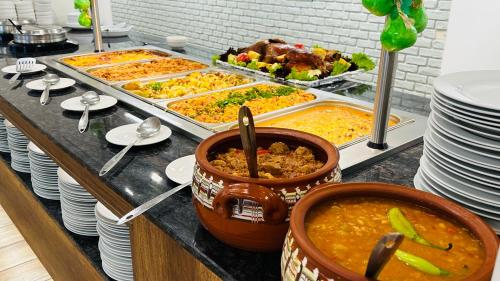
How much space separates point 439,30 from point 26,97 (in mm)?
2757

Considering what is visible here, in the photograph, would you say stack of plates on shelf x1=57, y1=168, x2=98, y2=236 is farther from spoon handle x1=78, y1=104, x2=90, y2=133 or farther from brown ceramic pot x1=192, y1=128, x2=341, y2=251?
brown ceramic pot x1=192, y1=128, x2=341, y2=251

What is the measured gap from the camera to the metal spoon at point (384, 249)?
0.47 meters

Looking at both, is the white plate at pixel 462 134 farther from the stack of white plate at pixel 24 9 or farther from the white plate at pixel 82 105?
the stack of white plate at pixel 24 9

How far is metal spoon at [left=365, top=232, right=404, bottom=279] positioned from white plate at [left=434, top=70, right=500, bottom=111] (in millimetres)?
443

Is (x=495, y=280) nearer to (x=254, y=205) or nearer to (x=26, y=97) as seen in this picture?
(x=254, y=205)

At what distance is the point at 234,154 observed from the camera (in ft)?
3.00

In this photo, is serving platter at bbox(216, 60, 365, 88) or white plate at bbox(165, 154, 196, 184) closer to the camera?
white plate at bbox(165, 154, 196, 184)

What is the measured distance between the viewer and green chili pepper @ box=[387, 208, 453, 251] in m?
0.63

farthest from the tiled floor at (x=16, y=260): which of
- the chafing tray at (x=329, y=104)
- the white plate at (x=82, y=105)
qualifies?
the chafing tray at (x=329, y=104)

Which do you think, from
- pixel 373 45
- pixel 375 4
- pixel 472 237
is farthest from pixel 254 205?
pixel 373 45

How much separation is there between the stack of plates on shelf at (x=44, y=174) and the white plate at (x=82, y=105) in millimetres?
329

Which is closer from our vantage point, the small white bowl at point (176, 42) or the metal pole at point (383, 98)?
the metal pole at point (383, 98)

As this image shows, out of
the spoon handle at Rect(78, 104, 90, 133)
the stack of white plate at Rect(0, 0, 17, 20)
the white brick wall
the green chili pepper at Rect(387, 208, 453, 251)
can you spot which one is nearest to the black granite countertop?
the spoon handle at Rect(78, 104, 90, 133)

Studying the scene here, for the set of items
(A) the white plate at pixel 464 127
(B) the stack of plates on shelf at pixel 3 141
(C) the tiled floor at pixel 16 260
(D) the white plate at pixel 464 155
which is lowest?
(C) the tiled floor at pixel 16 260
